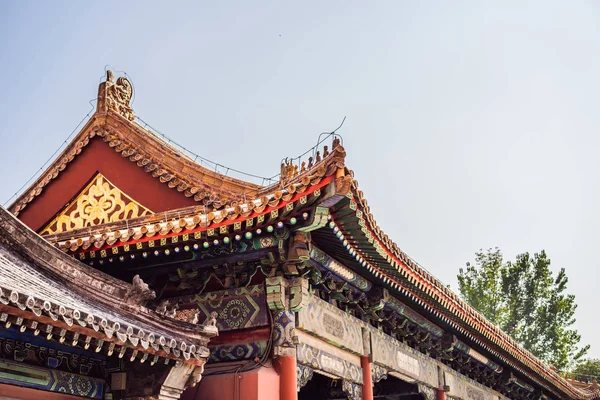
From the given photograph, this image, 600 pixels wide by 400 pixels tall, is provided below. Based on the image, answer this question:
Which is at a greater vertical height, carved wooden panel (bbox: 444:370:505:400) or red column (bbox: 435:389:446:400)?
carved wooden panel (bbox: 444:370:505:400)

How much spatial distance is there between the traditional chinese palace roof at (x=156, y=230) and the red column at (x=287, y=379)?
1.33m

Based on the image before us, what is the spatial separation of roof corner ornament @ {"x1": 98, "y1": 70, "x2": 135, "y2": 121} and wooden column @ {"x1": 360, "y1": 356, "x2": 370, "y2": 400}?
20.0 feet

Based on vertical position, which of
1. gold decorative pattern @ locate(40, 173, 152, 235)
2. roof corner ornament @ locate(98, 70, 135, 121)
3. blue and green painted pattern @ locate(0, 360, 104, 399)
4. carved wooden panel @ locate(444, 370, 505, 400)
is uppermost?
roof corner ornament @ locate(98, 70, 135, 121)

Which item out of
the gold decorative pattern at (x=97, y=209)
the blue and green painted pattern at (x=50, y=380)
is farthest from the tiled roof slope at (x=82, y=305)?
the gold decorative pattern at (x=97, y=209)

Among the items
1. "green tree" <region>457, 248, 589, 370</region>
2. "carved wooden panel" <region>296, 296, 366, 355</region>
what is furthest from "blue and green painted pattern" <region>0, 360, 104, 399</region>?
"green tree" <region>457, 248, 589, 370</region>

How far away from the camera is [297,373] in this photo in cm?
960

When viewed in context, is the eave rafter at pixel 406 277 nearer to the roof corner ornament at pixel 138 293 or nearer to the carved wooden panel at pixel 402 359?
the carved wooden panel at pixel 402 359

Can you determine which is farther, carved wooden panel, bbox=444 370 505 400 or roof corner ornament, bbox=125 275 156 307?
carved wooden panel, bbox=444 370 505 400

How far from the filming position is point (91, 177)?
1225cm

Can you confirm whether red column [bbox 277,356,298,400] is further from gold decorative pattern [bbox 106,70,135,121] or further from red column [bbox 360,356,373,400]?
gold decorative pattern [bbox 106,70,135,121]

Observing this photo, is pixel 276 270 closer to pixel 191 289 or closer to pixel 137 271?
pixel 191 289

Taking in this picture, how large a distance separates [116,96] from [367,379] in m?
6.83

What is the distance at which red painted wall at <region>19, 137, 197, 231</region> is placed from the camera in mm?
11523

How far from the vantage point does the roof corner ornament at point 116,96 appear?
13.1 meters
